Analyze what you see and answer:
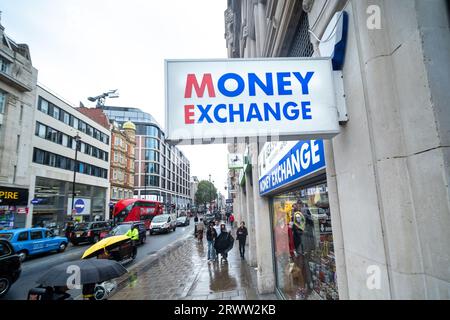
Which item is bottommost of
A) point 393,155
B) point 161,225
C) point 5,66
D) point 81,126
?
point 161,225

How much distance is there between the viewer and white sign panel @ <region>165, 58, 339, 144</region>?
238 centimetres

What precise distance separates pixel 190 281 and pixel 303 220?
19.1 ft

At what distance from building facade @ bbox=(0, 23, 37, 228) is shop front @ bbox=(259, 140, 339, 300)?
85.9 feet

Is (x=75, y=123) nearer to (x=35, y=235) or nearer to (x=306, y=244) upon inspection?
(x=35, y=235)

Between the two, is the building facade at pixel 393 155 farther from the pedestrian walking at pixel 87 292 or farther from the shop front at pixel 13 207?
the shop front at pixel 13 207

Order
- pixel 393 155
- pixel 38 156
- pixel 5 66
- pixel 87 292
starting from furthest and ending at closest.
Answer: pixel 38 156
pixel 5 66
pixel 87 292
pixel 393 155

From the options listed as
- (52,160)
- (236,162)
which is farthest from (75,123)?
(236,162)

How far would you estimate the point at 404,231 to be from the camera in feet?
5.99

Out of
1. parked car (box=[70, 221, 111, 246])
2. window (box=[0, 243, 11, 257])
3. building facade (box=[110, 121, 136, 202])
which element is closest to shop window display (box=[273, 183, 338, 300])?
window (box=[0, 243, 11, 257])

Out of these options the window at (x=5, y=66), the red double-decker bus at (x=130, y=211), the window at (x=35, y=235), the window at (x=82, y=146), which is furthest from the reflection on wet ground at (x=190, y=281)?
the window at (x=82, y=146)

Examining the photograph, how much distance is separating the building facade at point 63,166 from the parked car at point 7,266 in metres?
18.6

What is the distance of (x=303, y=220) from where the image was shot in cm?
460

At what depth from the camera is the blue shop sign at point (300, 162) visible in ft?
10.2
